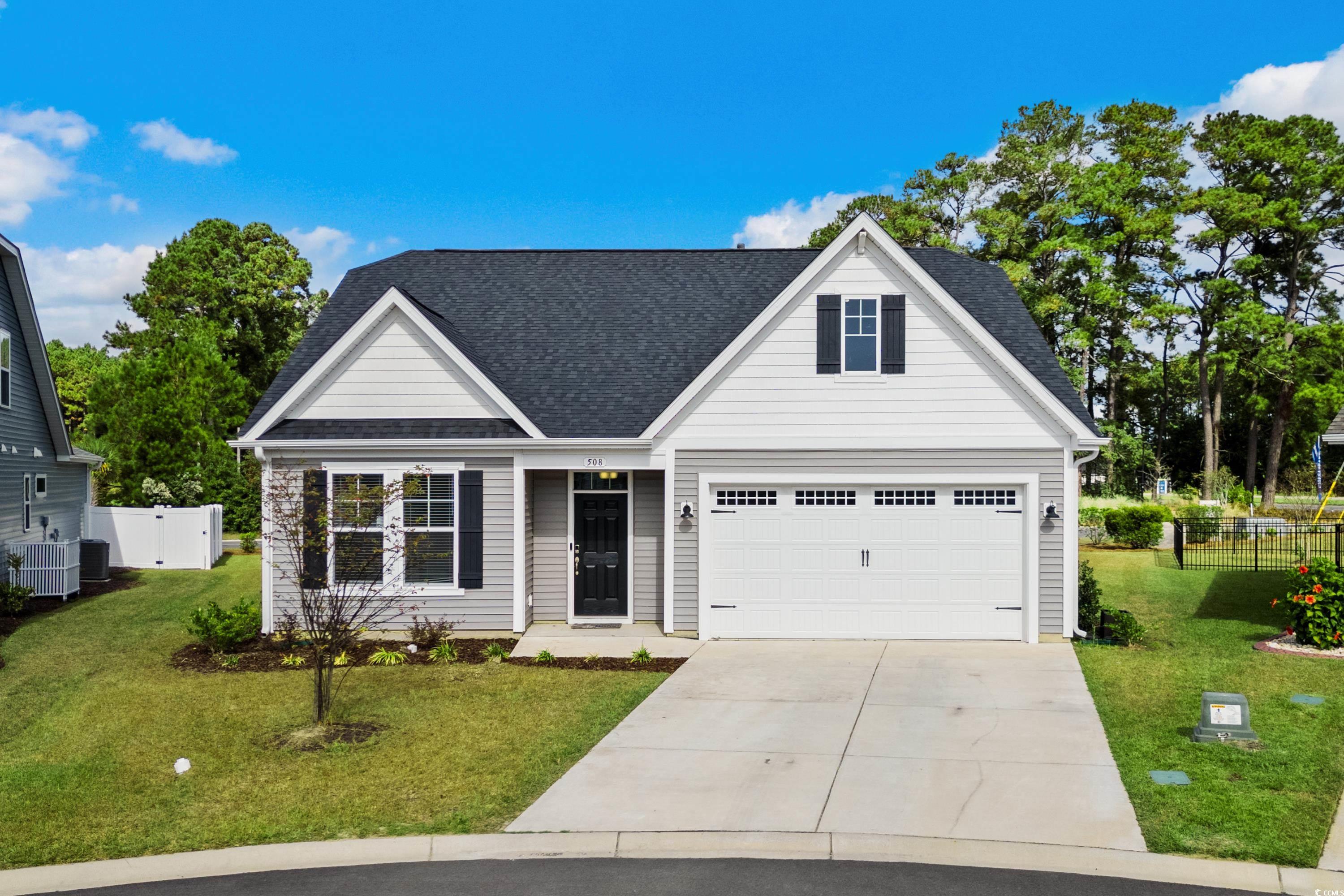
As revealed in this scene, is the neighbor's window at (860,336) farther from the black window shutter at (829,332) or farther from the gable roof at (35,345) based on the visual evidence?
the gable roof at (35,345)

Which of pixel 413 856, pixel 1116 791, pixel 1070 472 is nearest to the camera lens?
pixel 413 856

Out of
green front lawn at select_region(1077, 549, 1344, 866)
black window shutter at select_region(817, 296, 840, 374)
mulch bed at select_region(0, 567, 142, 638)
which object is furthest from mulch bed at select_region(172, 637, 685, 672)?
green front lawn at select_region(1077, 549, 1344, 866)

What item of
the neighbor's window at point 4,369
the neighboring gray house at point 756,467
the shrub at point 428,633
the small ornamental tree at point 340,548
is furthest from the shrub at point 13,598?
the shrub at point 428,633

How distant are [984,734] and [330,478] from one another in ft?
32.9

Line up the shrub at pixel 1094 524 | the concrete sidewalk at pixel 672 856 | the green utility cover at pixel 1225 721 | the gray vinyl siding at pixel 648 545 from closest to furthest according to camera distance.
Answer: the concrete sidewalk at pixel 672 856, the green utility cover at pixel 1225 721, the gray vinyl siding at pixel 648 545, the shrub at pixel 1094 524

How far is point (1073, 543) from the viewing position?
14.4 m

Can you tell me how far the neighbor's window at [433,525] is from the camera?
15102 millimetres

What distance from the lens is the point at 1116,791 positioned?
8.00m

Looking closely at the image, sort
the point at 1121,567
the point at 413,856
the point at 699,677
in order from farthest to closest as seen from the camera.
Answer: the point at 1121,567 → the point at 699,677 → the point at 413,856

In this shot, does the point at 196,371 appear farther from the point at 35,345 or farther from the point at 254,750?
the point at 254,750

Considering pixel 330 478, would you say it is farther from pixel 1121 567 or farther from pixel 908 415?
pixel 1121 567

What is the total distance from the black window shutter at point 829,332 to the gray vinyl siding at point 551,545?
446cm

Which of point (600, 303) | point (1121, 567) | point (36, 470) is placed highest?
point (600, 303)

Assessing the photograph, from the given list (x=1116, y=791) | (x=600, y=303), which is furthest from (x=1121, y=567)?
(x=1116, y=791)
